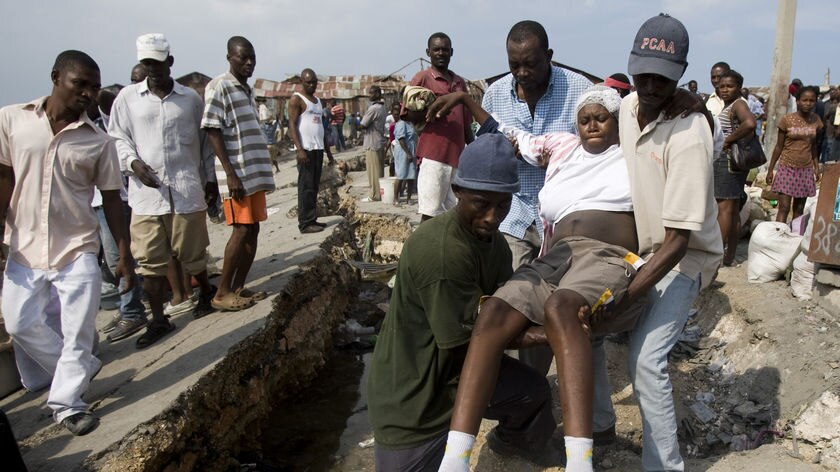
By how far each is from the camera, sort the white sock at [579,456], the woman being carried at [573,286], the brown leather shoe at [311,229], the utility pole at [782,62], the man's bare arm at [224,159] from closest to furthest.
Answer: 1. the white sock at [579,456]
2. the woman being carried at [573,286]
3. the man's bare arm at [224,159]
4. the brown leather shoe at [311,229]
5. the utility pole at [782,62]

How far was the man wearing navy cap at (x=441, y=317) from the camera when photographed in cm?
221

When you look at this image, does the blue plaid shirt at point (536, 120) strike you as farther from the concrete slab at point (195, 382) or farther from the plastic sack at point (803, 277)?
the plastic sack at point (803, 277)

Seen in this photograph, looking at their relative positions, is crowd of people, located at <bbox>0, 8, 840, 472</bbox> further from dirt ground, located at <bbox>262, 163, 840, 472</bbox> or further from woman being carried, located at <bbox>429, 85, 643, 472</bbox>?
dirt ground, located at <bbox>262, 163, 840, 472</bbox>

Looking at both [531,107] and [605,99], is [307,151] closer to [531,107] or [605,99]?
[531,107]

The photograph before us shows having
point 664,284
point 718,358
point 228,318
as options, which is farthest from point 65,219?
point 718,358

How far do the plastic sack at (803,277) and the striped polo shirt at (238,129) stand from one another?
13.7 feet

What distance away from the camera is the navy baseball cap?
7.43 ft

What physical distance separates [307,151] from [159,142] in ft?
9.38

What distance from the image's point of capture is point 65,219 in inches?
127

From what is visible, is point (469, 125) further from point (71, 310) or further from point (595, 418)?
point (71, 310)

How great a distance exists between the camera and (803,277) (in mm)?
4473

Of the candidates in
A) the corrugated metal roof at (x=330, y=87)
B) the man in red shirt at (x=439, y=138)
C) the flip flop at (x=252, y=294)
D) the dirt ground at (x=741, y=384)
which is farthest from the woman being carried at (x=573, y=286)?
the corrugated metal roof at (x=330, y=87)

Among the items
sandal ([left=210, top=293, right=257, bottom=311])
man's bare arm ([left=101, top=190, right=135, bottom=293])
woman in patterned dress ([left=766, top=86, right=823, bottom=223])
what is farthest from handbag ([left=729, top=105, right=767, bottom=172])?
man's bare arm ([left=101, top=190, right=135, bottom=293])

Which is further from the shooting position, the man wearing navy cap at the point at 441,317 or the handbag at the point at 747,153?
the handbag at the point at 747,153
